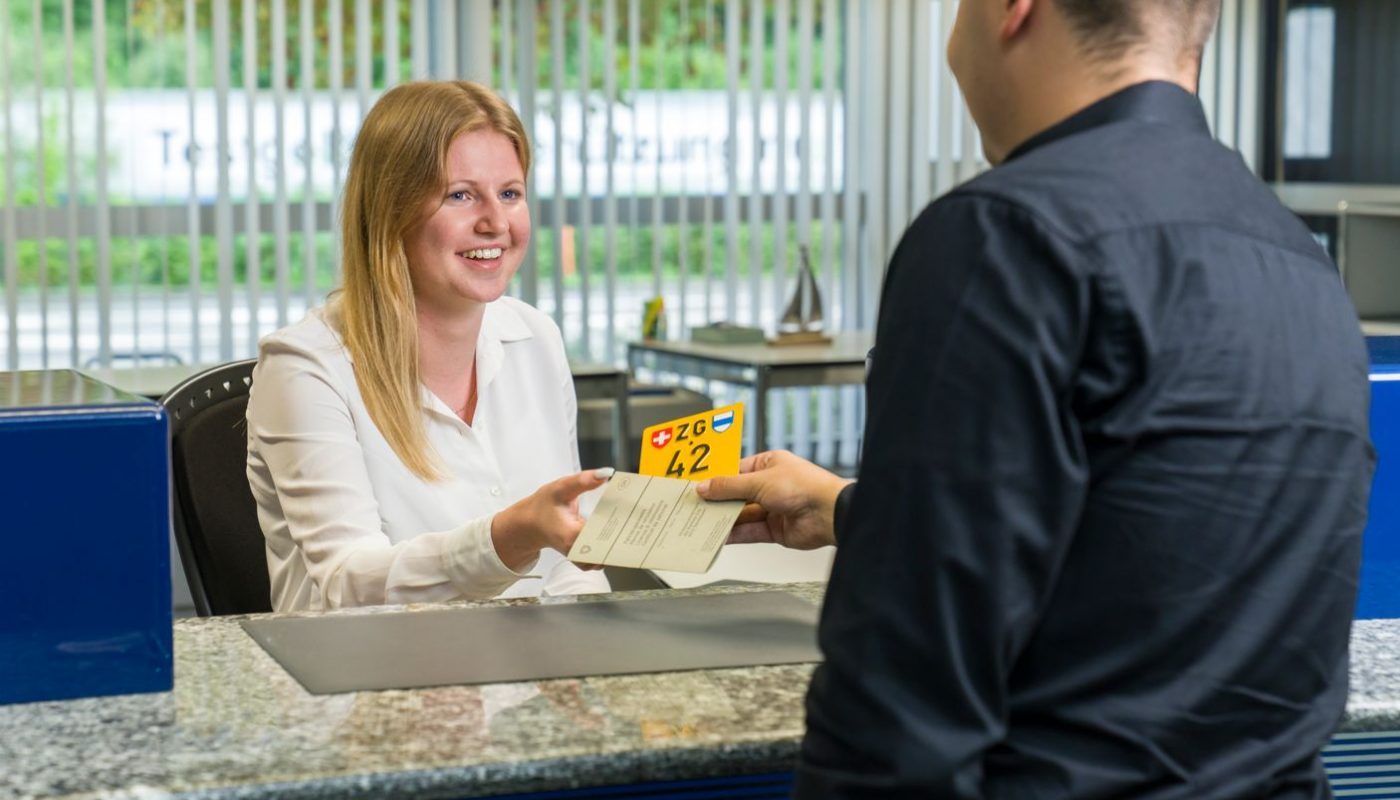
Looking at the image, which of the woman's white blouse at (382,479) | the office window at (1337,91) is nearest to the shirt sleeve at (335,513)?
the woman's white blouse at (382,479)

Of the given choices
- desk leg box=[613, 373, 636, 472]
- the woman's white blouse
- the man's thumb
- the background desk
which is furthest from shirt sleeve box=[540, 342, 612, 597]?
the background desk

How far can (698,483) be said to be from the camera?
1.57 meters

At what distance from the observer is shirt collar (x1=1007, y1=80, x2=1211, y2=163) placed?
40.2 inches

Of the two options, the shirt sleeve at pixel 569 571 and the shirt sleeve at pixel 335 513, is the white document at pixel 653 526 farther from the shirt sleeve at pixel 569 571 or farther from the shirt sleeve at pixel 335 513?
the shirt sleeve at pixel 569 571

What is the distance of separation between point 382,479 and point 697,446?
61cm

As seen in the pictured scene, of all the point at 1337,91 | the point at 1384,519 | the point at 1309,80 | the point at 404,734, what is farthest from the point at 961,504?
the point at 1309,80

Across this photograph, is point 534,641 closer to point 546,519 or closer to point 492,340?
point 546,519

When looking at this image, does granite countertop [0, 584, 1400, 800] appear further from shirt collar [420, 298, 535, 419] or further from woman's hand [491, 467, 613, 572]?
shirt collar [420, 298, 535, 419]

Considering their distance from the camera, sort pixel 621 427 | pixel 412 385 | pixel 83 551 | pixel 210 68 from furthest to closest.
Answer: pixel 210 68
pixel 621 427
pixel 412 385
pixel 83 551

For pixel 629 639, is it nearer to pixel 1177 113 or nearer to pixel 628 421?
pixel 1177 113

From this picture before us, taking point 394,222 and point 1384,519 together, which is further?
point 394,222

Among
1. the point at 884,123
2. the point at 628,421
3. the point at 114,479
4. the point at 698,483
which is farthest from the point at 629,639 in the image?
the point at 884,123

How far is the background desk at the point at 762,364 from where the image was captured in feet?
16.2

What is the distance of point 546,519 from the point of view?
173 cm
